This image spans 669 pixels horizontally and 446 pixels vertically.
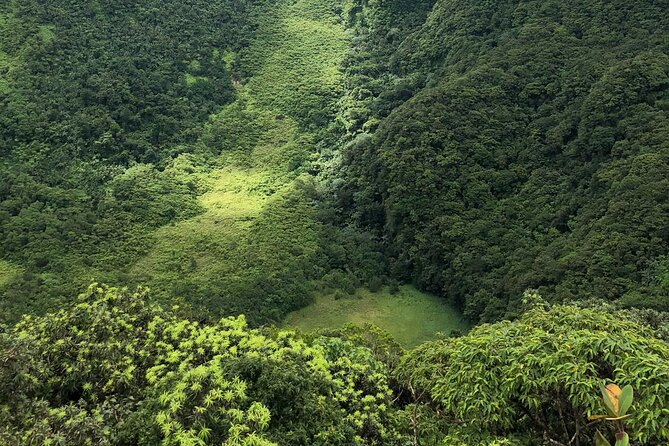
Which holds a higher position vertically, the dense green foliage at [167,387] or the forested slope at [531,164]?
the dense green foliage at [167,387]

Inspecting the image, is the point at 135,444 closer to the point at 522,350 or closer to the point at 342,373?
the point at 342,373

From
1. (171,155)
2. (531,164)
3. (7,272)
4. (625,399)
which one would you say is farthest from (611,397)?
(171,155)

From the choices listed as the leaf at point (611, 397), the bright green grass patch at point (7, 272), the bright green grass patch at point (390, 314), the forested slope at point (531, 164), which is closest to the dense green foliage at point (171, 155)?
the bright green grass patch at point (7, 272)

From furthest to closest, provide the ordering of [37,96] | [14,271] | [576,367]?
[37,96]
[14,271]
[576,367]

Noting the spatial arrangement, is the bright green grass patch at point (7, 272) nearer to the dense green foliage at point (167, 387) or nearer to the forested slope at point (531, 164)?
the forested slope at point (531, 164)

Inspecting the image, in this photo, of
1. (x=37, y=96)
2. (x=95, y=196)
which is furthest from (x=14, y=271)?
(x=37, y=96)

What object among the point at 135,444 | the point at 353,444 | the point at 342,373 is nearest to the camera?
the point at 135,444

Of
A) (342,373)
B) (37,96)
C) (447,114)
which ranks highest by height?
(342,373)
